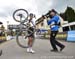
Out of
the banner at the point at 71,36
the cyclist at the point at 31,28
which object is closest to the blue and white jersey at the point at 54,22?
the cyclist at the point at 31,28

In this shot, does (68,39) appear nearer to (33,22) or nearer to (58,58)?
(33,22)

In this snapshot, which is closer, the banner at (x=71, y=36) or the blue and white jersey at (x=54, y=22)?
the blue and white jersey at (x=54, y=22)

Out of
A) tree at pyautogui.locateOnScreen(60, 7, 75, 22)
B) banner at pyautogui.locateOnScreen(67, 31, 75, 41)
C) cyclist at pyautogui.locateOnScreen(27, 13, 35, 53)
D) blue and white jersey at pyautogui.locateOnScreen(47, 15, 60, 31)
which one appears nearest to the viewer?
blue and white jersey at pyautogui.locateOnScreen(47, 15, 60, 31)

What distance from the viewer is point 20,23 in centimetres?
1225

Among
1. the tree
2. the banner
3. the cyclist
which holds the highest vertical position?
the tree

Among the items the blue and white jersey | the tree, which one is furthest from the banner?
the tree

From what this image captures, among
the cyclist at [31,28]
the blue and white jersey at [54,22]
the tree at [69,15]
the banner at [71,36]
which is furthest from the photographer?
the tree at [69,15]

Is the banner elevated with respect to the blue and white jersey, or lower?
lower

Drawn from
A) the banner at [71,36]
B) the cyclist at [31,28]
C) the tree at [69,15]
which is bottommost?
the banner at [71,36]

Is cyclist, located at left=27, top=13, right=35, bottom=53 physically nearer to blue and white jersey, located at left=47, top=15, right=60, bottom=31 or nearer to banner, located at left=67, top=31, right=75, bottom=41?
blue and white jersey, located at left=47, top=15, right=60, bottom=31

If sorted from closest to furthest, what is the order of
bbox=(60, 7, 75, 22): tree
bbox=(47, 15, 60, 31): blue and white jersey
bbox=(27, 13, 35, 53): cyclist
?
1. bbox=(47, 15, 60, 31): blue and white jersey
2. bbox=(27, 13, 35, 53): cyclist
3. bbox=(60, 7, 75, 22): tree

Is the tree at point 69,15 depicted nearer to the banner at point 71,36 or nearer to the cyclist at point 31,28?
the banner at point 71,36

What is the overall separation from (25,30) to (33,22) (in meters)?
0.56

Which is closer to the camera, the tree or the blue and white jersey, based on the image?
the blue and white jersey
